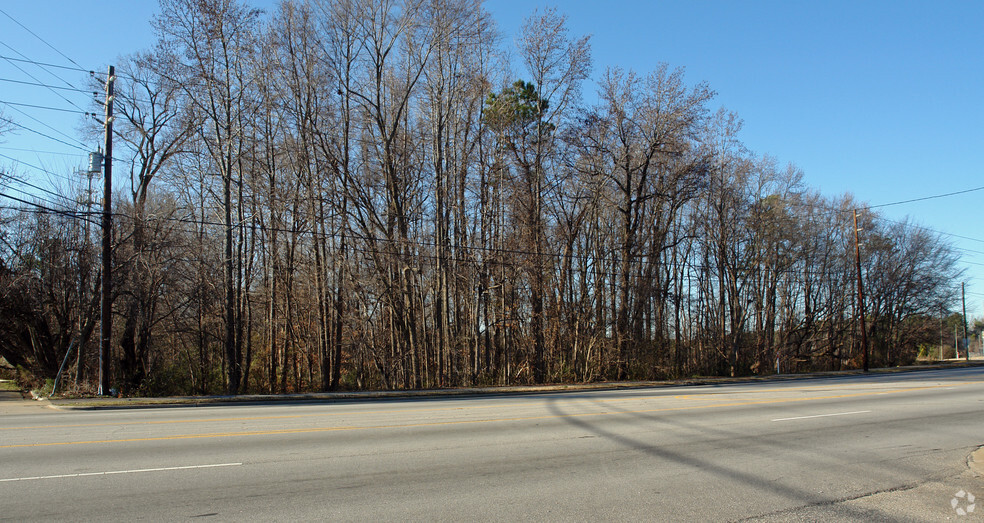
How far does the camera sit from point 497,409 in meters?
14.1

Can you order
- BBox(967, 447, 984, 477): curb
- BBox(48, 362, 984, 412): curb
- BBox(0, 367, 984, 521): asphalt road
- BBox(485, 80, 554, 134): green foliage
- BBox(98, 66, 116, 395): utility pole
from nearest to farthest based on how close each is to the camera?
1. BBox(0, 367, 984, 521): asphalt road
2. BBox(967, 447, 984, 477): curb
3. BBox(48, 362, 984, 412): curb
4. BBox(98, 66, 116, 395): utility pole
5. BBox(485, 80, 554, 134): green foliage

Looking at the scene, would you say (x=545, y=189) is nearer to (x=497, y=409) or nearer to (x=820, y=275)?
(x=497, y=409)

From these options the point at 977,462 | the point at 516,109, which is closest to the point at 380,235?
the point at 516,109

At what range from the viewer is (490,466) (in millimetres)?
7484

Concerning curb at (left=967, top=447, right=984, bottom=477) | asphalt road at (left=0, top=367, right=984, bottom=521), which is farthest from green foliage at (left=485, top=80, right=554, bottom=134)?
curb at (left=967, top=447, right=984, bottom=477)

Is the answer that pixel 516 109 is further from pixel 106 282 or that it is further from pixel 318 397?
pixel 106 282

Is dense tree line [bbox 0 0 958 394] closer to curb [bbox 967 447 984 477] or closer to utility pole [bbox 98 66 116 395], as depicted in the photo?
utility pole [bbox 98 66 116 395]

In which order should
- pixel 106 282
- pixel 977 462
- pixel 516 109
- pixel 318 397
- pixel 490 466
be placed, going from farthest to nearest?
pixel 516 109 → pixel 318 397 → pixel 106 282 → pixel 977 462 → pixel 490 466

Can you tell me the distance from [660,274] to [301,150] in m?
21.8

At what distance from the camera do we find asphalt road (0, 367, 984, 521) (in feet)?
18.7

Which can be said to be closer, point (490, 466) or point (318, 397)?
point (490, 466)

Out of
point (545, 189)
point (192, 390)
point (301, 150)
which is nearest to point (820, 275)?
point (545, 189)

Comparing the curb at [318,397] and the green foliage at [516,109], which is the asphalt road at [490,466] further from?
the green foliage at [516,109]

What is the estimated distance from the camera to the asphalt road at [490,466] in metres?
5.70
